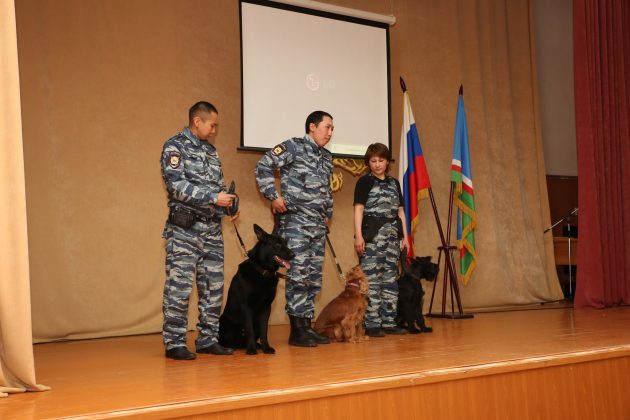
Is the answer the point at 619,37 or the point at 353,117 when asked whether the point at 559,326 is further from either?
the point at 619,37

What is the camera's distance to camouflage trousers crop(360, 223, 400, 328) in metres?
4.53

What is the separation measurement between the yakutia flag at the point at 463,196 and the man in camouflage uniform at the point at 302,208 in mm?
2048

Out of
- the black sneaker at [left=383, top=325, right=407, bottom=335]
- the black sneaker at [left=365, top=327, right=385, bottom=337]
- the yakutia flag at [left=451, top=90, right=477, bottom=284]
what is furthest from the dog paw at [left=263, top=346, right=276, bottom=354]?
the yakutia flag at [left=451, top=90, right=477, bottom=284]

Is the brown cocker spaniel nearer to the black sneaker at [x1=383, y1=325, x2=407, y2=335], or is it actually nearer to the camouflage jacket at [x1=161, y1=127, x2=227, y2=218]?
the black sneaker at [x1=383, y1=325, x2=407, y2=335]

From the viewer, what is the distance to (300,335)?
4102mm

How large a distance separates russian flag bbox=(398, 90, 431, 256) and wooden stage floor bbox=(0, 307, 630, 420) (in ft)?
5.38

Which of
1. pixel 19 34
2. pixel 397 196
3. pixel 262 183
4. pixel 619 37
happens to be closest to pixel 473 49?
pixel 619 37

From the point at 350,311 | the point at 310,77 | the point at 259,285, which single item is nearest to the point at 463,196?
the point at 310,77

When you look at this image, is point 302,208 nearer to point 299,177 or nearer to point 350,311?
point 299,177

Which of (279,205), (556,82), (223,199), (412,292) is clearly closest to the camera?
(223,199)

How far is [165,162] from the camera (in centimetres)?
358

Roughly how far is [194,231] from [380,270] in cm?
147

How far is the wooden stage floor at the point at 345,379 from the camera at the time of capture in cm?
242

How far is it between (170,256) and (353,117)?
112 inches
